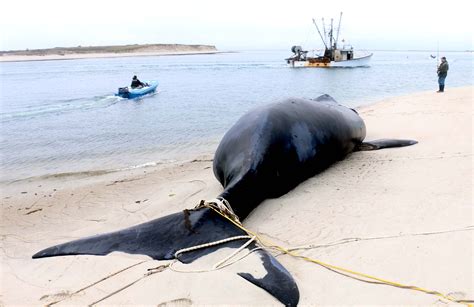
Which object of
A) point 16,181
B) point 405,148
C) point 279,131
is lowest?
point 16,181

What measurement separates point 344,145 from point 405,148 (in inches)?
62.4

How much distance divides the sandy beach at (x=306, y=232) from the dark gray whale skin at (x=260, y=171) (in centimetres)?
12

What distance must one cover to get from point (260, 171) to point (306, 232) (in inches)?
44.0

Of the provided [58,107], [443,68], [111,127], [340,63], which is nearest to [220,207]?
[111,127]

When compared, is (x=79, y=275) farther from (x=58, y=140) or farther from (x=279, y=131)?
(x=58, y=140)

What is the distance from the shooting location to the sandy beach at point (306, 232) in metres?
3.88

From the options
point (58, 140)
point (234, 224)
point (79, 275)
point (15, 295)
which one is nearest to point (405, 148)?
point (234, 224)

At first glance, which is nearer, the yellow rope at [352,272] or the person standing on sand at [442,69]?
the yellow rope at [352,272]

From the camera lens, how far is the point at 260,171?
19.2 ft

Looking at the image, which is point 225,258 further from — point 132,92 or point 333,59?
point 333,59

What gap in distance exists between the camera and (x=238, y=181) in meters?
5.62

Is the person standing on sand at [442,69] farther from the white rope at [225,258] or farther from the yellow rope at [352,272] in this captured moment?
the white rope at [225,258]

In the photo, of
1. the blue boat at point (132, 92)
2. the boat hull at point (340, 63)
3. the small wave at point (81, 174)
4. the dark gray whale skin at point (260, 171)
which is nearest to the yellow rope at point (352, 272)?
the dark gray whale skin at point (260, 171)

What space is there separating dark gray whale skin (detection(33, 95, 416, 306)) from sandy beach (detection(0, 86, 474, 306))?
118mm
